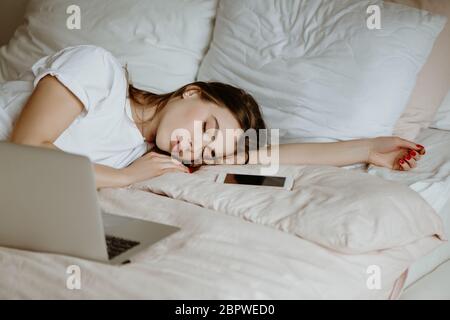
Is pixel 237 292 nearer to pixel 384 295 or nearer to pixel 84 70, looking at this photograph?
A: pixel 384 295

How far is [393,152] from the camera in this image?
174cm

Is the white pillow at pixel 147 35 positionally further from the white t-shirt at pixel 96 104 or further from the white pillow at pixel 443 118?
the white pillow at pixel 443 118

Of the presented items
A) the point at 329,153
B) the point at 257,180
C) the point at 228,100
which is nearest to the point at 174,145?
the point at 228,100

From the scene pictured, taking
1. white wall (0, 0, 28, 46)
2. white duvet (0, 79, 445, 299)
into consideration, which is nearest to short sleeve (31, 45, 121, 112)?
white duvet (0, 79, 445, 299)

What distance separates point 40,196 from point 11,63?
1289 millimetres

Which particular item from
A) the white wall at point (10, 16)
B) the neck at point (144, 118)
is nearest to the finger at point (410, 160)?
the neck at point (144, 118)

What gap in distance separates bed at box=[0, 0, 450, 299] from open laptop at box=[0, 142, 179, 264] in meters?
0.03

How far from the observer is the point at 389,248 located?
4.42 feet

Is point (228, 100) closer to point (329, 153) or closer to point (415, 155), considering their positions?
point (329, 153)

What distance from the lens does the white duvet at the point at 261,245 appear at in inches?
45.0

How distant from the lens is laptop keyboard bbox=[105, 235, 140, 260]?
4.15 feet

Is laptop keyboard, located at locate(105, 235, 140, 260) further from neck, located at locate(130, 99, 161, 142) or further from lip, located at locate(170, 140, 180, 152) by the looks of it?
neck, located at locate(130, 99, 161, 142)

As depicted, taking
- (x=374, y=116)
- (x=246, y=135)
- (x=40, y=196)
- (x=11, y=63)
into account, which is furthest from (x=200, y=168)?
(x=11, y=63)

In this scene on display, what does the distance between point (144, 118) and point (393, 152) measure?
0.70m
